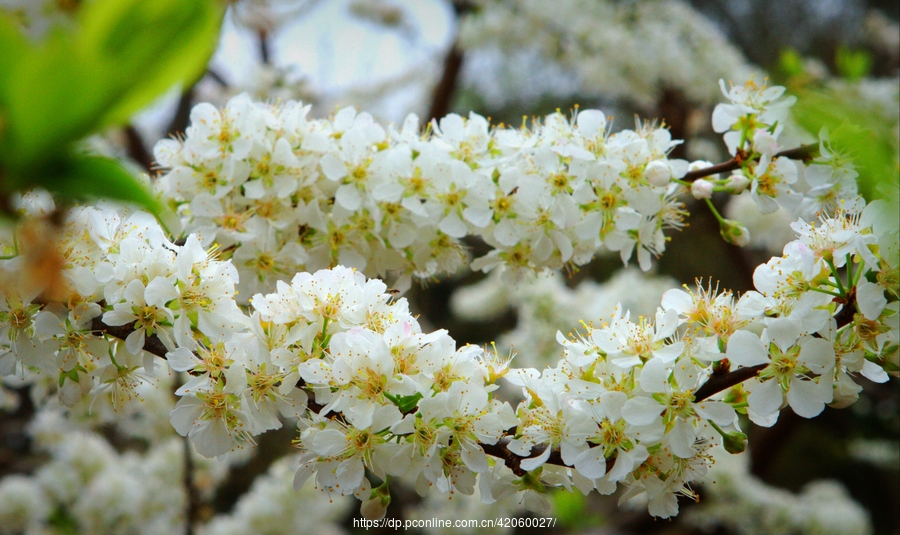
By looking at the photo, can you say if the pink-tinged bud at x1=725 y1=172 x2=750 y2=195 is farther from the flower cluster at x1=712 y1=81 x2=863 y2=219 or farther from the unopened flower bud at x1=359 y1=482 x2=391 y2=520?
the unopened flower bud at x1=359 y1=482 x2=391 y2=520

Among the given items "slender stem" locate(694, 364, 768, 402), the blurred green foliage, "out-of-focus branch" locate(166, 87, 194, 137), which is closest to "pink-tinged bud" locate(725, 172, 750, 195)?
"slender stem" locate(694, 364, 768, 402)

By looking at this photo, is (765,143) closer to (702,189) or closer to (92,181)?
(702,189)

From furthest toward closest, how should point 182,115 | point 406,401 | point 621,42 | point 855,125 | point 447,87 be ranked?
point 447,87 < point 621,42 < point 182,115 < point 406,401 < point 855,125

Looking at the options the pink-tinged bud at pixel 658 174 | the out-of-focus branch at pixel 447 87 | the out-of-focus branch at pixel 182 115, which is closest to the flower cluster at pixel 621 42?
the out-of-focus branch at pixel 447 87

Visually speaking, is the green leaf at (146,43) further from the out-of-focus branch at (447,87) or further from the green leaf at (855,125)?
the out-of-focus branch at (447,87)

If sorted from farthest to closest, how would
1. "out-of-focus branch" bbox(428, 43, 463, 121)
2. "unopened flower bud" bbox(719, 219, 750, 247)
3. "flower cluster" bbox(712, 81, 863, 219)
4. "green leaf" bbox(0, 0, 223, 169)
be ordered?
"out-of-focus branch" bbox(428, 43, 463, 121), "unopened flower bud" bbox(719, 219, 750, 247), "flower cluster" bbox(712, 81, 863, 219), "green leaf" bbox(0, 0, 223, 169)

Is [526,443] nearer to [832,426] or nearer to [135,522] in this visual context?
[135,522]

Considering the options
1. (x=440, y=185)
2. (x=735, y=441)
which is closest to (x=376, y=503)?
(x=735, y=441)

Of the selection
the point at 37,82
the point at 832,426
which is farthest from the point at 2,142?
the point at 832,426

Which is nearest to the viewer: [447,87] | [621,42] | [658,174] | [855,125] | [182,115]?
[855,125]
